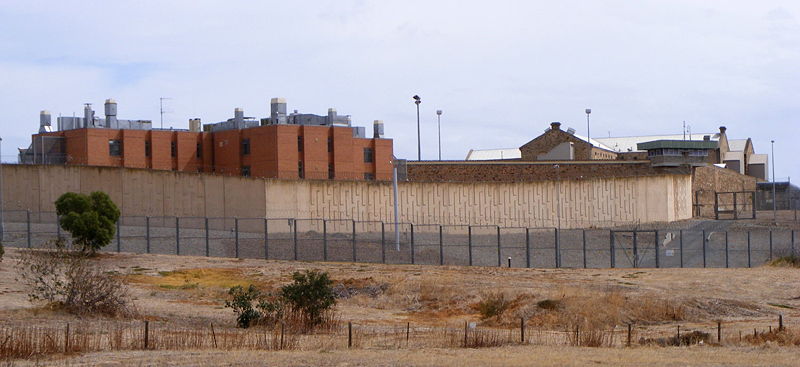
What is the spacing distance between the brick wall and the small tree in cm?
4193

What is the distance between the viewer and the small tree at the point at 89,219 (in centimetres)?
5219

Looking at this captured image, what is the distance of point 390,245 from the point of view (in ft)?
208

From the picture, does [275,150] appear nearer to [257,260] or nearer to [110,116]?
[110,116]

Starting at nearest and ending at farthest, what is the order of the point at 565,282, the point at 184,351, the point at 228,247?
the point at 184,351 → the point at 565,282 → the point at 228,247

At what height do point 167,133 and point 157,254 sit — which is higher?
point 167,133

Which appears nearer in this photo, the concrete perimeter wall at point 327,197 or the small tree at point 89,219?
the small tree at point 89,219

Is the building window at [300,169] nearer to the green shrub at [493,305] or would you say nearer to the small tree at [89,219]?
the small tree at [89,219]

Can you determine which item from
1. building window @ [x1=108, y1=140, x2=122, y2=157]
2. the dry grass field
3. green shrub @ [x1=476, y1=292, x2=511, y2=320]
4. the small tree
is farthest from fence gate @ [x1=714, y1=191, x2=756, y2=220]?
green shrub @ [x1=476, y1=292, x2=511, y2=320]

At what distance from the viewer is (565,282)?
47000 millimetres

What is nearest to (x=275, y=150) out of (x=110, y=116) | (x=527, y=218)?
(x=110, y=116)

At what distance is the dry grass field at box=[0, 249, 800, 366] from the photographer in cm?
2280

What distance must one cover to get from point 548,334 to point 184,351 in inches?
439

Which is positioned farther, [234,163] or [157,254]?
[234,163]

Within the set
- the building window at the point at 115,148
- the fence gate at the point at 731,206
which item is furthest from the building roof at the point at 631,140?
the building window at the point at 115,148
